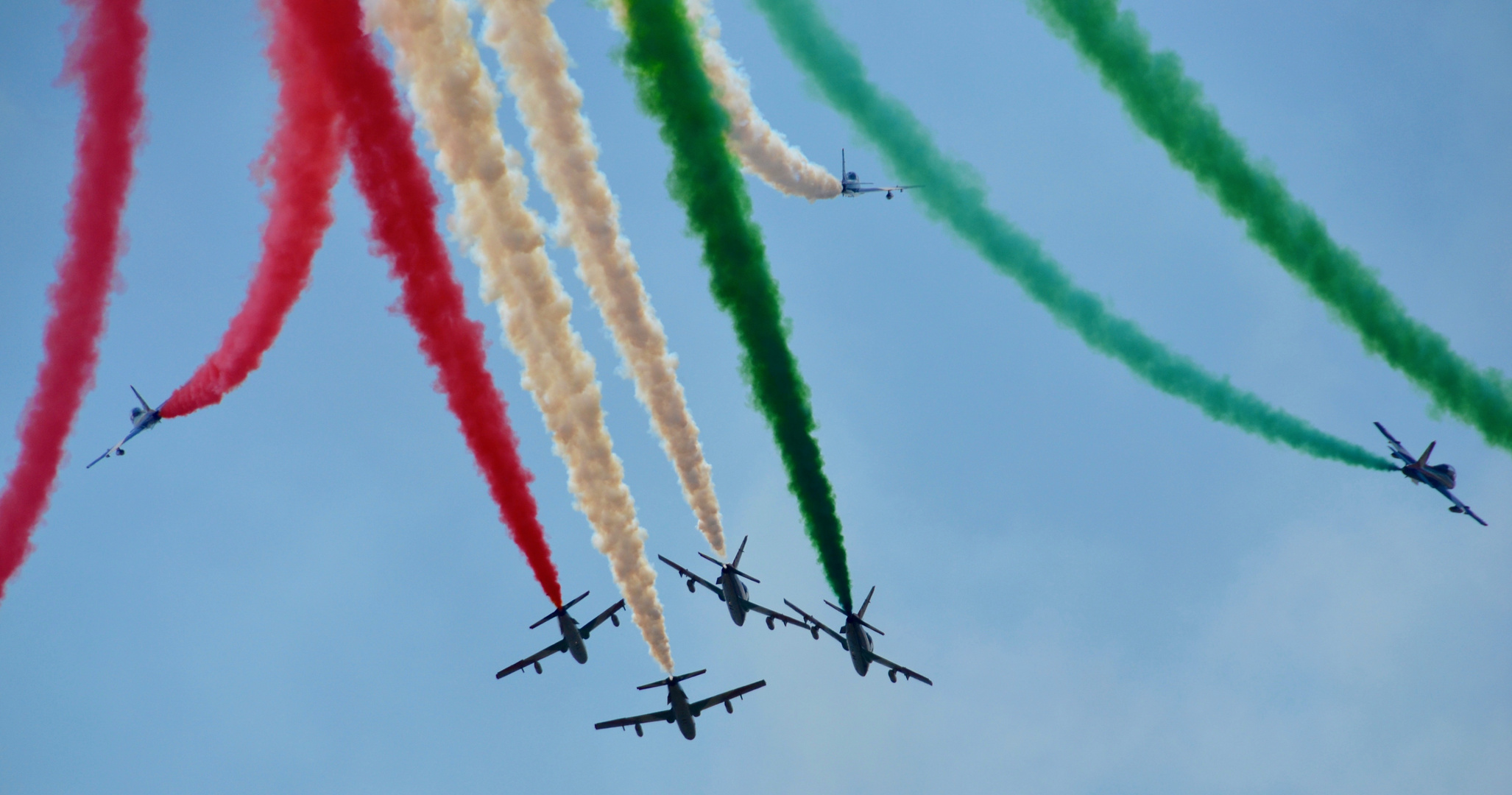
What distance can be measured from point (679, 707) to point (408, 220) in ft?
52.2

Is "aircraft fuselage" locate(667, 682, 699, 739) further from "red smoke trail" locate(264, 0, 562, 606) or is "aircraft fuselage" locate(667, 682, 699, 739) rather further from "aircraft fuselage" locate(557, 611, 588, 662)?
"red smoke trail" locate(264, 0, 562, 606)

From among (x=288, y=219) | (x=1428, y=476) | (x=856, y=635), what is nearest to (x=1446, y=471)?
(x=1428, y=476)

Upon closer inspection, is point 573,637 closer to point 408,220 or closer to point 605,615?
point 605,615

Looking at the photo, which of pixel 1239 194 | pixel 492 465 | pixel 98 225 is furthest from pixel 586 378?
pixel 1239 194

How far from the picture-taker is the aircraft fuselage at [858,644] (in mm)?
32469

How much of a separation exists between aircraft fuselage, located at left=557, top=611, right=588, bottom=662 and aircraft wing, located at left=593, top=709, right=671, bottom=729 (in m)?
3.17

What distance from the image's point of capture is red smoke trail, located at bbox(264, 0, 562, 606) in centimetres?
1969

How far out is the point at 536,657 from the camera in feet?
108

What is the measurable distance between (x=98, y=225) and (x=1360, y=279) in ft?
87.6

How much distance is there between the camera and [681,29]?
22500mm

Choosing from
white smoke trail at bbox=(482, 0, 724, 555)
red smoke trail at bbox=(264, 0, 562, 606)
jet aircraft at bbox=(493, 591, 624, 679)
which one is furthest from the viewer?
jet aircraft at bbox=(493, 591, 624, 679)

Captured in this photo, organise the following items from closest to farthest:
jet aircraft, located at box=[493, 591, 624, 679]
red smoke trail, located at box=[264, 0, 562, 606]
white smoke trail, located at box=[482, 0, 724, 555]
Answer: red smoke trail, located at box=[264, 0, 562, 606]
white smoke trail, located at box=[482, 0, 724, 555]
jet aircraft, located at box=[493, 591, 624, 679]

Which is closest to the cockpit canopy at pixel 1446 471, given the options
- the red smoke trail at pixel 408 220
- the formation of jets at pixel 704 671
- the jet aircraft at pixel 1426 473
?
the jet aircraft at pixel 1426 473

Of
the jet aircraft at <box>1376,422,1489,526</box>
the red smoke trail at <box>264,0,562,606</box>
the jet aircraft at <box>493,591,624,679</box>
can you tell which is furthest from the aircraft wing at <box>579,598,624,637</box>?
the jet aircraft at <box>1376,422,1489,526</box>
